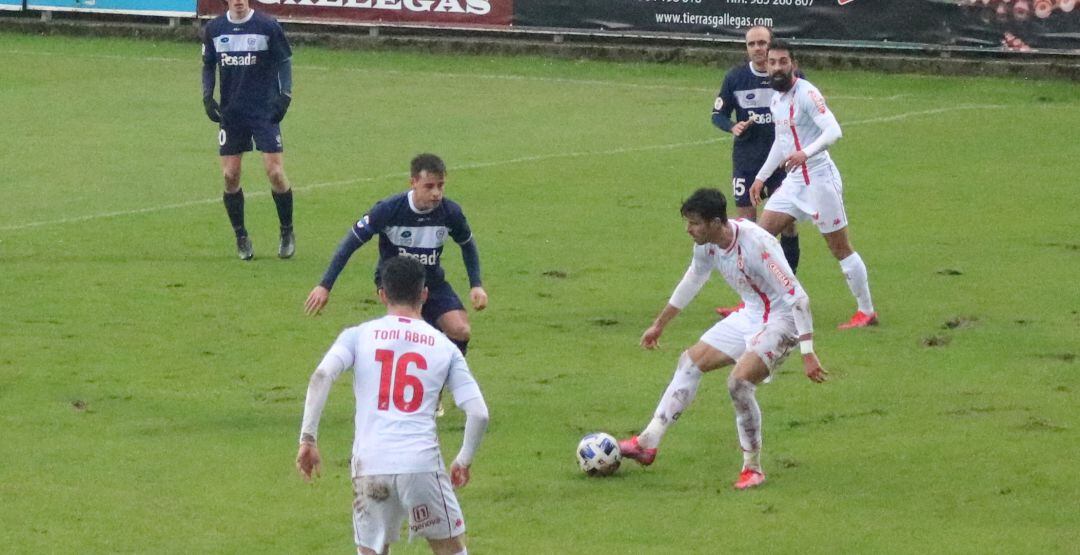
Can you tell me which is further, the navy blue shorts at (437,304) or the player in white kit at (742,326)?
the navy blue shorts at (437,304)

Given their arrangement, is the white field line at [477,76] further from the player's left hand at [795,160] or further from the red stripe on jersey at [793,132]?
the player's left hand at [795,160]

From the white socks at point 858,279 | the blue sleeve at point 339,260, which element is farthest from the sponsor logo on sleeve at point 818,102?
the blue sleeve at point 339,260

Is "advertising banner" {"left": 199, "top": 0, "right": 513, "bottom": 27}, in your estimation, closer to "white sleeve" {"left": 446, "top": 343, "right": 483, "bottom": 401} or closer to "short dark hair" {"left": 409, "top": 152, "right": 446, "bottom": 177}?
"short dark hair" {"left": 409, "top": 152, "right": 446, "bottom": 177}

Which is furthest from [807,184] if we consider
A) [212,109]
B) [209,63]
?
[209,63]

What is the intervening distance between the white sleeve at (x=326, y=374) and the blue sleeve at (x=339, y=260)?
287cm

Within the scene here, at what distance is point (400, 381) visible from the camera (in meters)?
8.04

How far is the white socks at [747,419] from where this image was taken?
10.5 metres

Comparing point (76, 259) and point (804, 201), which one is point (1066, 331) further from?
point (76, 259)

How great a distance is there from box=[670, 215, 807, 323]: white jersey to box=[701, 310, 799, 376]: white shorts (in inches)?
1.9

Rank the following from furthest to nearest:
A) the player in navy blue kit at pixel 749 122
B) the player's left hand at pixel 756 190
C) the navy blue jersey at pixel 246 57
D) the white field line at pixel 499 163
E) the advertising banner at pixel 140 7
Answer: the advertising banner at pixel 140 7
the white field line at pixel 499 163
the navy blue jersey at pixel 246 57
the player in navy blue kit at pixel 749 122
the player's left hand at pixel 756 190

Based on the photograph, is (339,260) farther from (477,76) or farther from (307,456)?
(477,76)

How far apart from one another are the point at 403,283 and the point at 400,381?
447mm

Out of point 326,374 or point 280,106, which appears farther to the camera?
point 280,106

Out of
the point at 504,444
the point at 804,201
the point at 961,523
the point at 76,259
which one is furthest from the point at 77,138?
the point at 961,523
